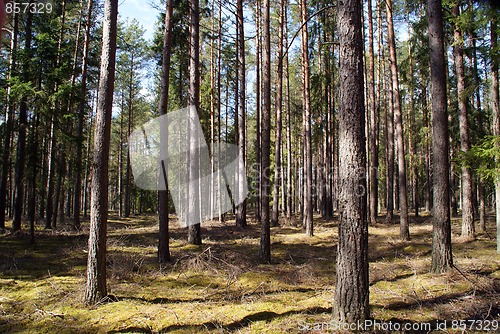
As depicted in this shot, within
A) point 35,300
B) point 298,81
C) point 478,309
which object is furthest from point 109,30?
point 298,81

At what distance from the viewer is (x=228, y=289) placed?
7.11m

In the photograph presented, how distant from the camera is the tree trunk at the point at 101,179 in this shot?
235 inches

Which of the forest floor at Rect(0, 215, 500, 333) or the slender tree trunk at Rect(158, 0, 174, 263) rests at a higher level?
the slender tree trunk at Rect(158, 0, 174, 263)

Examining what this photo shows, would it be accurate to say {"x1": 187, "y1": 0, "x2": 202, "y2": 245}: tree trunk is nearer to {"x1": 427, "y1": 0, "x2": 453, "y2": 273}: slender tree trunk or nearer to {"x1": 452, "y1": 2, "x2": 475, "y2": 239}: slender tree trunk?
{"x1": 427, "y1": 0, "x2": 453, "y2": 273}: slender tree trunk

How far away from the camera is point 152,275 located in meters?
8.10

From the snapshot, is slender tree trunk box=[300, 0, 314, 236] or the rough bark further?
slender tree trunk box=[300, 0, 314, 236]

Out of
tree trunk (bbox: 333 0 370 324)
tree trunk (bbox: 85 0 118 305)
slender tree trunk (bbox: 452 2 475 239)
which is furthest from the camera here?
slender tree trunk (bbox: 452 2 475 239)

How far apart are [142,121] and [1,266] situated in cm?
2665

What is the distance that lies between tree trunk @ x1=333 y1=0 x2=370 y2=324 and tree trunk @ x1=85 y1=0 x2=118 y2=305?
432cm

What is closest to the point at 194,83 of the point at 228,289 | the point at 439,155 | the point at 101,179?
the point at 101,179

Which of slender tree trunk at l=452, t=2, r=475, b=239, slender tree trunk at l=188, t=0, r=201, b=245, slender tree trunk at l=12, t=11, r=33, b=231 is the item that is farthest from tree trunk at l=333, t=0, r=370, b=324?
slender tree trunk at l=12, t=11, r=33, b=231

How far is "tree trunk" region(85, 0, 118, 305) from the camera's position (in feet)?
19.6

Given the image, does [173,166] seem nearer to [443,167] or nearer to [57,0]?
[57,0]

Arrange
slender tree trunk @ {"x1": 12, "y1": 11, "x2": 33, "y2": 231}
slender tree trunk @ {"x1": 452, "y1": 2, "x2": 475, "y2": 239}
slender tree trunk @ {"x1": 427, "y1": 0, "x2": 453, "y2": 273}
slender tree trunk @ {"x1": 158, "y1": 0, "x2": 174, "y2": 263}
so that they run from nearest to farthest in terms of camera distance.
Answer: slender tree trunk @ {"x1": 427, "y1": 0, "x2": 453, "y2": 273} → slender tree trunk @ {"x1": 158, "y1": 0, "x2": 174, "y2": 263} → slender tree trunk @ {"x1": 452, "y1": 2, "x2": 475, "y2": 239} → slender tree trunk @ {"x1": 12, "y1": 11, "x2": 33, "y2": 231}
